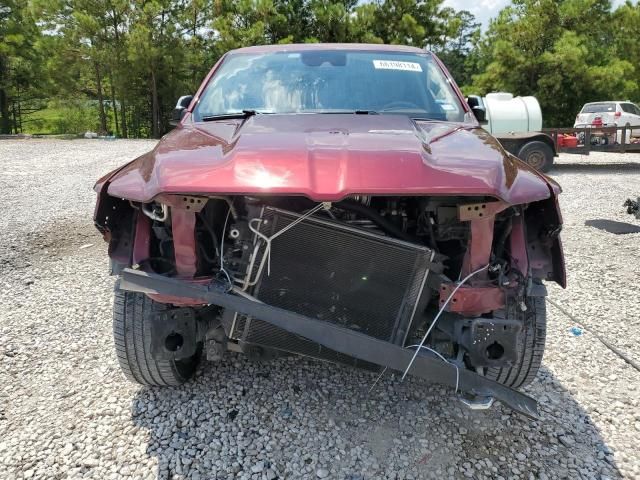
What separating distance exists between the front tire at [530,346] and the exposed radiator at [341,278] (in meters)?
0.57

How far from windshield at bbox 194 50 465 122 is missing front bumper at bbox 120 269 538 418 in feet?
4.53

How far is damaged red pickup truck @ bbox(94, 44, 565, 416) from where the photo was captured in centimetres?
190

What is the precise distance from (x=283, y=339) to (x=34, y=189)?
8046 mm

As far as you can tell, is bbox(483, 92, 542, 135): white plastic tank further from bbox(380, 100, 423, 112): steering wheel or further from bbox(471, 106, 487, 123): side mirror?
bbox(380, 100, 423, 112): steering wheel

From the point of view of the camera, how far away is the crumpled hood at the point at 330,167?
5.90ft

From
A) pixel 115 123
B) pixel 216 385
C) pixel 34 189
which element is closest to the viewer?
pixel 216 385

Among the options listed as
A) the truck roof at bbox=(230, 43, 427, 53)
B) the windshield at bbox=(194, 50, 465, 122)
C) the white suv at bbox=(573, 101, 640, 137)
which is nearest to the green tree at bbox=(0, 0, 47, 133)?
the white suv at bbox=(573, 101, 640, 137)

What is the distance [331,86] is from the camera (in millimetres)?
3172

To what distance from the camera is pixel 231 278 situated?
2.13 metres

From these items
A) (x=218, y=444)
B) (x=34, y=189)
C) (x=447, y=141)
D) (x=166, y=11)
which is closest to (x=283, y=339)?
(x=218, y=444)

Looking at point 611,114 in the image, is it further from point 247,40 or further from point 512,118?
point 247,40

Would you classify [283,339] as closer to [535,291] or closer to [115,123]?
[535,291]

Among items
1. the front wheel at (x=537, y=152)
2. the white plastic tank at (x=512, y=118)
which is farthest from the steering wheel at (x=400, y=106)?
the white plastic tank at (x=512, y=118)

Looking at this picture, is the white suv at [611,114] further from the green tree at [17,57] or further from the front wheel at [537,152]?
the green tree at [17,57]
